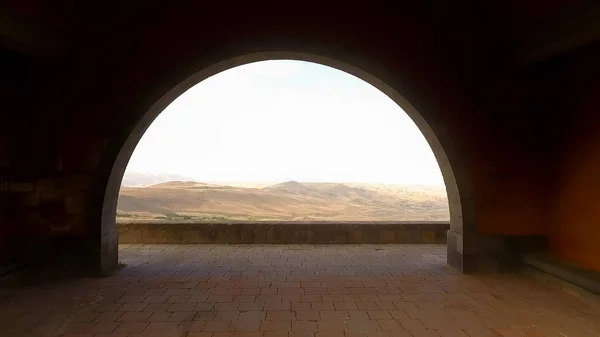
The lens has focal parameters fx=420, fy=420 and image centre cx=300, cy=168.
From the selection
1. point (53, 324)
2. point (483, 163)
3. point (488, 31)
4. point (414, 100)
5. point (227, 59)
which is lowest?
point (53, 324)

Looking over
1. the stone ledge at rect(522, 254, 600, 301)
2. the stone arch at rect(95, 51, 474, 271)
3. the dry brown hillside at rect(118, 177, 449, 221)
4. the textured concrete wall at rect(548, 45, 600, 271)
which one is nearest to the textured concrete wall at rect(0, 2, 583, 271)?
the stone arch at rect(95, 51, 474, 271)

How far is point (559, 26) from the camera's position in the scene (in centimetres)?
360

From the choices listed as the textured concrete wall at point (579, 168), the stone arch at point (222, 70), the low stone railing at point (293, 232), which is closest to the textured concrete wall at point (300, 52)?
the stone arch at point (222, 70)

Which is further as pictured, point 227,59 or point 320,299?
point 227,59

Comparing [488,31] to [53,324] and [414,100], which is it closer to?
[414,100]

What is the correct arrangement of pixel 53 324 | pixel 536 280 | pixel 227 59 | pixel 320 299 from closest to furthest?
pixel 53 324 → pixel 320 299 → pixel 536 280 → pixel 227 59

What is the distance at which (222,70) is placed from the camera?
15.8 feet

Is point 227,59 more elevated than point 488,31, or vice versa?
point 488,31

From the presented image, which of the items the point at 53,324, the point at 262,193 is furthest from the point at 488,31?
the point at 262,193

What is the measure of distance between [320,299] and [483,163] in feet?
7.87

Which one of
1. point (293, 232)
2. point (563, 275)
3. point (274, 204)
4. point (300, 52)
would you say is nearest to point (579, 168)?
point (563, 275)

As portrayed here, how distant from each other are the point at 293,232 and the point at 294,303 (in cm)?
287

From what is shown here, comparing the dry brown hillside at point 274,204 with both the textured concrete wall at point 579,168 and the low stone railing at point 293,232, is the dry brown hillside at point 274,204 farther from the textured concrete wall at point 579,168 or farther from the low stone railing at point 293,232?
the textured concrete wall at point 579,168

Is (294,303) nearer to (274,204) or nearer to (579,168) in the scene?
(579,168)
